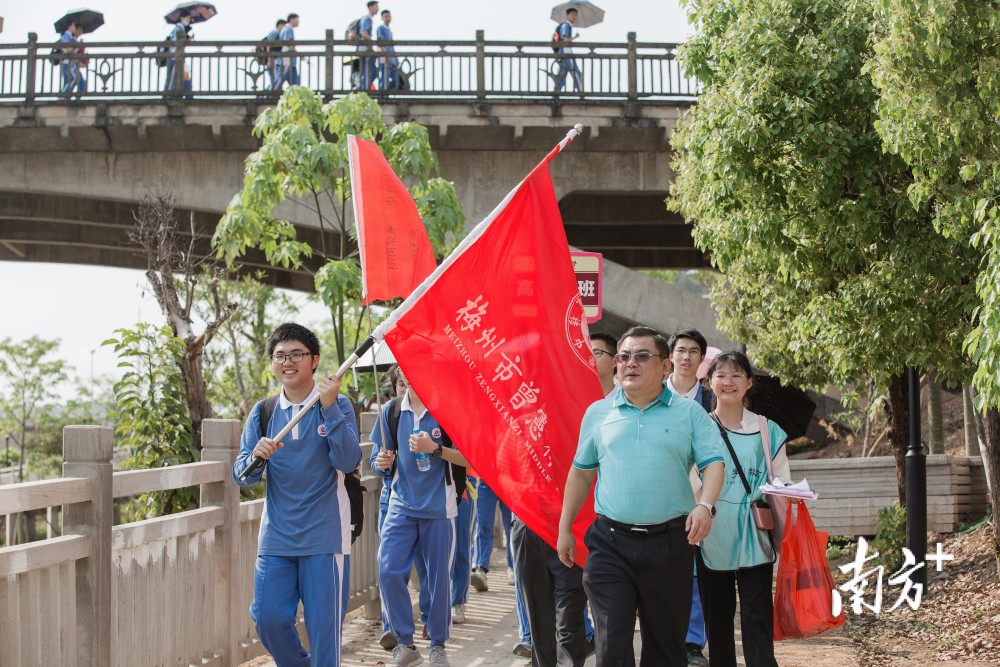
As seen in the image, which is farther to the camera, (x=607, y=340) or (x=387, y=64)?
A: (x=387, y=64)

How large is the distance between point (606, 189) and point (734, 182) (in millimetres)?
13324

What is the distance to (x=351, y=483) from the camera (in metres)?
6.06

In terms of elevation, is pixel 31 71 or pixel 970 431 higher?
pixel 31 71

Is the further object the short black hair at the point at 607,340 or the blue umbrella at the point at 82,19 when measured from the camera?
the blue umbrella at the point at 82,19

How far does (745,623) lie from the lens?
6.23 m

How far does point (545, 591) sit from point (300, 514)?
1583 millimetres

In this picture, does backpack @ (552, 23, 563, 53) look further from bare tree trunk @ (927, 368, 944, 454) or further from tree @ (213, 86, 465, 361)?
bare tree trunk @ (927, 368, 944, 454)

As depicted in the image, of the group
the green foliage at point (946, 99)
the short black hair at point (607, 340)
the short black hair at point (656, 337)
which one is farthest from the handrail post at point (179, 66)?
the short black hair at point (656, 337)

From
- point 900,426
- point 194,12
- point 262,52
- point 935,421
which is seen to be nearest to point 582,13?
point 262,52

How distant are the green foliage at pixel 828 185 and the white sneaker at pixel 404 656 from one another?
4.87 meters

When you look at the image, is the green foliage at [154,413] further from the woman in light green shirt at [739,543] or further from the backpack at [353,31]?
the backpack at [353,31]

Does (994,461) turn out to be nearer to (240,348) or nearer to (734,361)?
(734,361)

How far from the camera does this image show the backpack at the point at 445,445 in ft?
26.1

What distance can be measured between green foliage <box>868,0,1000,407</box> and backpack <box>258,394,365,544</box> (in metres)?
4.22
